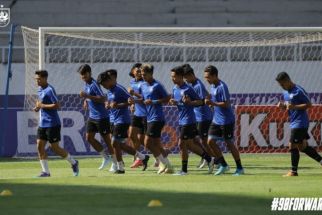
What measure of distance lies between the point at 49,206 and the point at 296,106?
659 centimetres

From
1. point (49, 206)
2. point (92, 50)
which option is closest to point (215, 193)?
point (49, 206)

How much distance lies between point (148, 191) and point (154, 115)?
14.5 feet

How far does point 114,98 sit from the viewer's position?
20062 mm

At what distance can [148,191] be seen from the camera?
14.7 meters

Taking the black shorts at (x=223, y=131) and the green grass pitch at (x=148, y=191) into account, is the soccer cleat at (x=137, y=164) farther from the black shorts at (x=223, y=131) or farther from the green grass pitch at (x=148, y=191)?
the black shorts at (x=223, y=131)

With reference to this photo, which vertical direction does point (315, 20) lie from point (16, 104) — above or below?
above

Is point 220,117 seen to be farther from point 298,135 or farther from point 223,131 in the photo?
point 298,135

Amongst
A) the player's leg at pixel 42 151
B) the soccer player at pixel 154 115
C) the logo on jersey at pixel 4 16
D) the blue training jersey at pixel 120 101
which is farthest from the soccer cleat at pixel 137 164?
the logo on jersey at pixel 4 16

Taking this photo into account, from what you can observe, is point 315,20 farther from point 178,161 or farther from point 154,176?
point 154,176

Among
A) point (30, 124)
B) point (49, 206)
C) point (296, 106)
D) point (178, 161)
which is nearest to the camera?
point (49, 206)

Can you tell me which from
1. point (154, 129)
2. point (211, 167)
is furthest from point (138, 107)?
point (211, 167)

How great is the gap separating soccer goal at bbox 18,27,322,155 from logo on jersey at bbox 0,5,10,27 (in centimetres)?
352

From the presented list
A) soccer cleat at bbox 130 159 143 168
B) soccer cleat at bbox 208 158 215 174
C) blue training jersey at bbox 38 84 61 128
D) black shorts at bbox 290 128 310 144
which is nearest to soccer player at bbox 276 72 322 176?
black shorts at bbox 290 128 310 144

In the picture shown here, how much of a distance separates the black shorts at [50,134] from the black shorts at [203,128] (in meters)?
3.34
